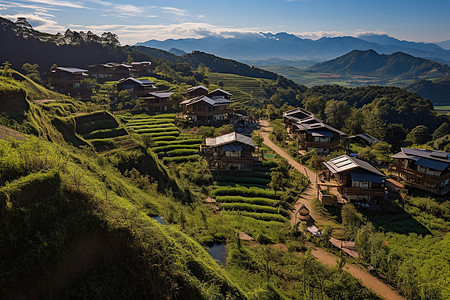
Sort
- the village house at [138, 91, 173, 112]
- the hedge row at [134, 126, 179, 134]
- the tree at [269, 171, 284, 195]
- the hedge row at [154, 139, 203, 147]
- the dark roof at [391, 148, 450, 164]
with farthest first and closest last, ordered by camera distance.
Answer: the village house at [138, 91, 173, 112] → the hedge row at [134, 126, 179, 134] → the hedge row at [154, 139, 203, 147] → the dark roof at [391, 148, 450, 164] → the tree at [269, 171, 284, 195]

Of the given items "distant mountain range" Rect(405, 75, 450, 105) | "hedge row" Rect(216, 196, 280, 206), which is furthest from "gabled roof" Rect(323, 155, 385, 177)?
"distant mountain range" Rect(405, 75, 450, 105)

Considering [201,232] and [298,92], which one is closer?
[201,232]

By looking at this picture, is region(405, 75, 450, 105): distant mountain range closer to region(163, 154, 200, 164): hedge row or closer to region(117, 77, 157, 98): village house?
region(117, 77, 157, 98): village house

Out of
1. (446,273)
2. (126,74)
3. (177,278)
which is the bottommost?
(446,273)

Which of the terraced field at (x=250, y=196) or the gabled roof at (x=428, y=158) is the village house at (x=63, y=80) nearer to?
the terraced field at (x=250, y=196)

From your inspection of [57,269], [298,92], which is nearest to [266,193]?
[57,269]

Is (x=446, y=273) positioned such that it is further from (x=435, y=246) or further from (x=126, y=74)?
(x=126, y=74)
